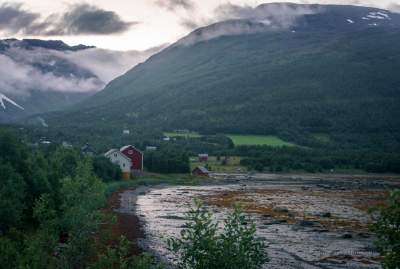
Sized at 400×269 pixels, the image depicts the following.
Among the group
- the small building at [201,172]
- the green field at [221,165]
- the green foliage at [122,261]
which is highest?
the green field at [221,165]

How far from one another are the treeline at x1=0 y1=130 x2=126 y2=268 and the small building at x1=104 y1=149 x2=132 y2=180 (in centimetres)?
2633

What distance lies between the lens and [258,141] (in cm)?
16025

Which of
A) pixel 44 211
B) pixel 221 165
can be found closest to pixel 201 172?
pixel 221 165

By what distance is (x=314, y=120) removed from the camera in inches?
7466

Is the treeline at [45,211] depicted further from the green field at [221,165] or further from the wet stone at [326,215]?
the green field at [221,165]

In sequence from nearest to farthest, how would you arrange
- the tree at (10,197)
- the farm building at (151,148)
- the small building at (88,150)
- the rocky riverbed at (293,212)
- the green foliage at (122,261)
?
the green foliage at (122,261) < the tree at (10,197) < the rocky riverbed at (293,212) < the small building at (88,150) < the farm building at (151,148)

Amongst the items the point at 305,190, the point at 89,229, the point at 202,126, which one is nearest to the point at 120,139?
the point at 202,126

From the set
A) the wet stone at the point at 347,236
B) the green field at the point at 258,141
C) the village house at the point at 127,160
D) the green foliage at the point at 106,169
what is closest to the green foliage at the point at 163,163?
the village house at the point at 127,160

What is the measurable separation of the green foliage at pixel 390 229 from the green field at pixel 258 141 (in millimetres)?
137835

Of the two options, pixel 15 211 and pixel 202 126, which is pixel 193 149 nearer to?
pixel 202 126

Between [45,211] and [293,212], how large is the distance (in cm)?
3092

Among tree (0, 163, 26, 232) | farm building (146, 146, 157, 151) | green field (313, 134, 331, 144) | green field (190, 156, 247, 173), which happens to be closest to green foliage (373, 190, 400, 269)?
tree (0, 163, 26, 232)

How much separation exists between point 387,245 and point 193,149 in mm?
128569

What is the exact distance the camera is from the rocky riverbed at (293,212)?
3838 centimetres
